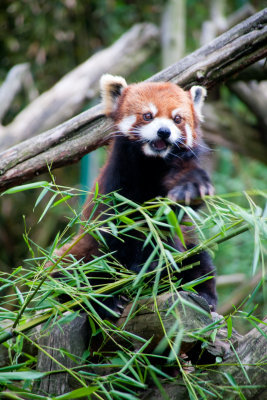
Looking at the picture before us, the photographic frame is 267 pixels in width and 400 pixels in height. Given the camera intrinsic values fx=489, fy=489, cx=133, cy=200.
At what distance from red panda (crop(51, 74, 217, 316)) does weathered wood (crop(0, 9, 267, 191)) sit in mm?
155

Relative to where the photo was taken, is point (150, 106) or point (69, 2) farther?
point (69, 2)

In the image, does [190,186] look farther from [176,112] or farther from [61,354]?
[61,354]

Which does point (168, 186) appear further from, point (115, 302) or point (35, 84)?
point (35, 84)

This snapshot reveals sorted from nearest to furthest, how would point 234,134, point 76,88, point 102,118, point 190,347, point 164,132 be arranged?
1. point 190,347
2. point 164,132
3. point 102,118
4. point 76,88
5. point 234,134

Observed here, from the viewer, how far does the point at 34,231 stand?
534cm

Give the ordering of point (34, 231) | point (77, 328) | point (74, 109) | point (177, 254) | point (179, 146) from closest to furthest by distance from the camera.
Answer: point (177, 254) → point (77, 328) → point (179, 146) → point (74, 109) → point (34, 231)

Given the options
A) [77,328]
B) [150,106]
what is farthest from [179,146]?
[77,328]

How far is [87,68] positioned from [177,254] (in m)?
2.86

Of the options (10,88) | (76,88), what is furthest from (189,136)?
(10,88)

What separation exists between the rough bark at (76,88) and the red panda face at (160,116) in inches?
52.9

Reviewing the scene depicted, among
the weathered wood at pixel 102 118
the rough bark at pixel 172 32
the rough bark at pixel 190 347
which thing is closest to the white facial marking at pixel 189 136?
the weathered wood at pixel 102 118

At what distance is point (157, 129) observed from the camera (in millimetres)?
2080

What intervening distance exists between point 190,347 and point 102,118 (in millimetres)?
1323

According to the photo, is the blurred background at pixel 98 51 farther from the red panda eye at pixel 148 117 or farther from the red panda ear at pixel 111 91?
the red panda eye at pixel 148 117
